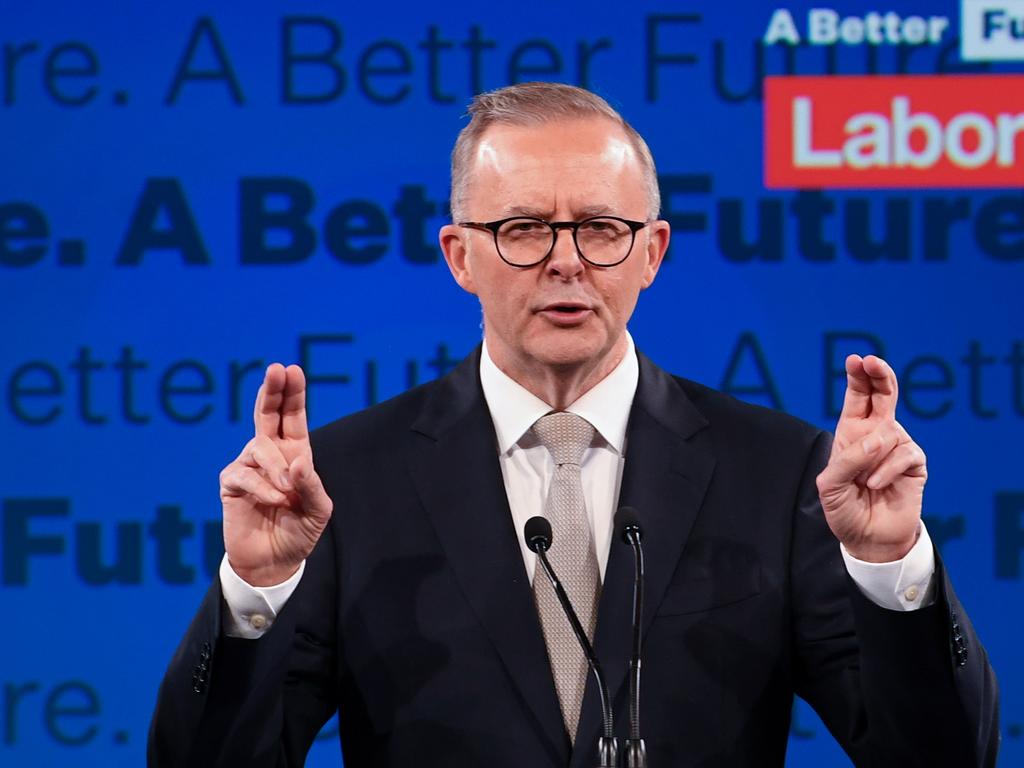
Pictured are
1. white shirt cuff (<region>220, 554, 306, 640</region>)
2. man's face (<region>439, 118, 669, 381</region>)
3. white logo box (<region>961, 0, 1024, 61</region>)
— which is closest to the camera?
white shirt cuff (<region>220, 554, 306, 640</region>)

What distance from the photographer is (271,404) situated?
175cm

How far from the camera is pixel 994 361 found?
3426mm

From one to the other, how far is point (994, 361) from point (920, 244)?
32 cm

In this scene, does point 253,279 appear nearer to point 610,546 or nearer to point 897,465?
point 610,546

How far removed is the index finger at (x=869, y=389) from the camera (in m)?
1.68

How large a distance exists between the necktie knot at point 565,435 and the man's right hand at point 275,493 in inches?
16.5

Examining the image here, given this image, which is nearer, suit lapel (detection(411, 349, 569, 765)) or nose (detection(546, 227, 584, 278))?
suit lapel (detection(411, 349, 569, 765))

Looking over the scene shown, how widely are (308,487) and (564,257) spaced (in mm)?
511

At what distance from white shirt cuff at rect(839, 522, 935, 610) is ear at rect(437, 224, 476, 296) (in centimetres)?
76

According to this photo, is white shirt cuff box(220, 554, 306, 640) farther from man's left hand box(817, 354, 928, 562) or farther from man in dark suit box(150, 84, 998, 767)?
man's left hand box(817, 354, 928, 562)

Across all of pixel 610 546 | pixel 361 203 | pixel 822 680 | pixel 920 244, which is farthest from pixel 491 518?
pixel 920 244

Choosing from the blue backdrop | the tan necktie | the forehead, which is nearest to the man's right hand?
the tan necktie

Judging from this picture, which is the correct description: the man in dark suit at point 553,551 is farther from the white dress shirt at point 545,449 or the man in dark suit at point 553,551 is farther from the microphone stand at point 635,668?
the microphone stand at point 635,668

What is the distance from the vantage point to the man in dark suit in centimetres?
174
